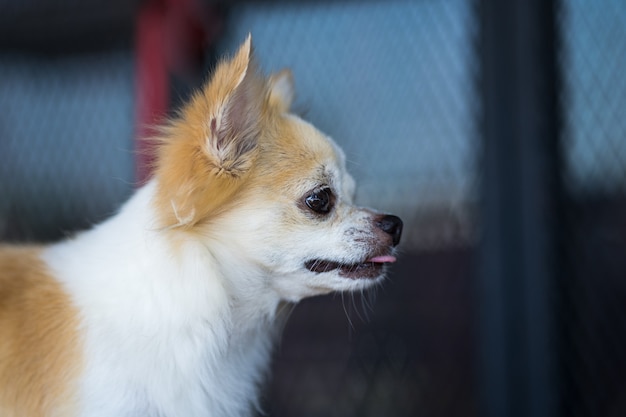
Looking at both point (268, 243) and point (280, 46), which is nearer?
point (268, 243)

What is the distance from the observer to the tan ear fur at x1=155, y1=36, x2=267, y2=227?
1.25 metres

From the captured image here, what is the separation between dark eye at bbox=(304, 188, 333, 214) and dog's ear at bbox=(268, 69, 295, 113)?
0.98 ft

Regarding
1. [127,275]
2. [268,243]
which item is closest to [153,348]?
[127,275]

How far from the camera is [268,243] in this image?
1308 mm

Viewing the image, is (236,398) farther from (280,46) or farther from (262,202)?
(280,46)

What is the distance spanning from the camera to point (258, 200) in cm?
132

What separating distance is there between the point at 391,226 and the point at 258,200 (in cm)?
28

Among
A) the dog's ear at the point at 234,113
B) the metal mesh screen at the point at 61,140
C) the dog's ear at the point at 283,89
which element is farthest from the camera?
the metal mesh screen at the point at 61,140

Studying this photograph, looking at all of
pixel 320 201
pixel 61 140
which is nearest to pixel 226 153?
pixel 320 201

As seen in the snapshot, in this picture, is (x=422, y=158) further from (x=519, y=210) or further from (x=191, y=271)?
(x=191, y=271)

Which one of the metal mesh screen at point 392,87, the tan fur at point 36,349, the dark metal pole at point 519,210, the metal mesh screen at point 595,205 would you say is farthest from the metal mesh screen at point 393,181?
the tan fur at point 36,349

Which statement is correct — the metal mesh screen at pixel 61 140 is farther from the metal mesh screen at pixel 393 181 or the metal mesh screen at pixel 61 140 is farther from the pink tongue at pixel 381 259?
the pink tongue at pixel 381 259

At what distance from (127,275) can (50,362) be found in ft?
0.69

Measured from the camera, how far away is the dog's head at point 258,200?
1266 mm
